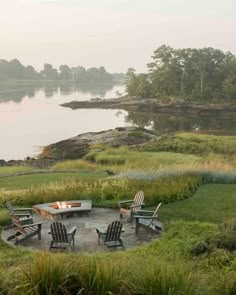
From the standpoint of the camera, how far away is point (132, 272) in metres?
5.48

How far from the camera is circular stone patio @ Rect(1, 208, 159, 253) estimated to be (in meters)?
10.5

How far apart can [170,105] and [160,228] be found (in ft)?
272

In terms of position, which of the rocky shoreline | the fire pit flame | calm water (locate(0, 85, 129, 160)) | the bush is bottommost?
calm water (locate(0, 85, 129, 160))

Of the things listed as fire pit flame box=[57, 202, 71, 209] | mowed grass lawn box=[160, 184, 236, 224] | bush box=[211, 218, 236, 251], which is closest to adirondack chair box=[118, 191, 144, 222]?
mowed grass lawn box=[160, 184, 236, 224]

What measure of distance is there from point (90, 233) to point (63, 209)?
1.81 meters

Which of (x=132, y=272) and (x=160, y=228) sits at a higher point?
(x=132, y=272)

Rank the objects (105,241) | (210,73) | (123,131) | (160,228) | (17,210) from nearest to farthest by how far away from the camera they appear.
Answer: (105,241) → (160,228) → (17,210) → (123,131) → (210,73)

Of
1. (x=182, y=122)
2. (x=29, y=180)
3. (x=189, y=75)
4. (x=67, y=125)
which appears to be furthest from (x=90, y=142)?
(x=189, y=75)

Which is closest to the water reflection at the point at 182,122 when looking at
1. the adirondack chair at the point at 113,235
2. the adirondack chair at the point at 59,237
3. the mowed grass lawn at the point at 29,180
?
the mowed grass lawn at the point at 29,180

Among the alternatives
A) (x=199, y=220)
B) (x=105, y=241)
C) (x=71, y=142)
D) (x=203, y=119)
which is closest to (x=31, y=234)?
(x=105, y=241)

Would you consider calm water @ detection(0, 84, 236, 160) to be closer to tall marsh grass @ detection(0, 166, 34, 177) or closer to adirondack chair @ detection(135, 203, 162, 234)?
tall marsh grass @ detection(0, 166, 34, 177)

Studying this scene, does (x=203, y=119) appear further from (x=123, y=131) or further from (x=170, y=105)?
(x=123, y=131)

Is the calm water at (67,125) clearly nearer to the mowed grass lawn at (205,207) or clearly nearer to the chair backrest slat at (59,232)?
the mowed grass lawn at (205,207)

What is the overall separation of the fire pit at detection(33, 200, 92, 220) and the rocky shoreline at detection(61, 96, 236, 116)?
75.4m
